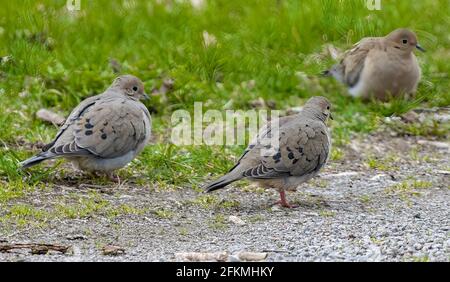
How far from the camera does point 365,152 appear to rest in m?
8.53

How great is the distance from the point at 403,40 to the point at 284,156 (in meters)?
3.27

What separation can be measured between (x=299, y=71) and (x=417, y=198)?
3258mm

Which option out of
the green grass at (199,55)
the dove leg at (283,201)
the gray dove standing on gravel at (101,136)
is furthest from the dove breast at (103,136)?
the dove leg at (283,201)

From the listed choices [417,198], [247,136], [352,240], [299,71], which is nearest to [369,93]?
[299,71]

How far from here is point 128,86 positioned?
7.69 meters

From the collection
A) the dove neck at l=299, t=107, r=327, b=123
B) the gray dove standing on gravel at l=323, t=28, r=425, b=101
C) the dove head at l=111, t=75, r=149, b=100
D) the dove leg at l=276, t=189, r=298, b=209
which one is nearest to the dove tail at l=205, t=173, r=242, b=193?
the dove leg at l=276, t=189, r=298, b=209

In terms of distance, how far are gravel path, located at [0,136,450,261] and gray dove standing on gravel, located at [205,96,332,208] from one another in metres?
0.22

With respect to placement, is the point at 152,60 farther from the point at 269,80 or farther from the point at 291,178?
the point at 291,178

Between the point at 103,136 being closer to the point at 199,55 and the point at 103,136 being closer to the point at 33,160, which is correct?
the point at 33,160

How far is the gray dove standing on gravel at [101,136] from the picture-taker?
6.97 meters

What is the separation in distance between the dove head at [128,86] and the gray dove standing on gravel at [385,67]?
9.21 ft

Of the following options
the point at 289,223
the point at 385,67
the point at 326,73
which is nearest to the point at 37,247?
the point at 289,223

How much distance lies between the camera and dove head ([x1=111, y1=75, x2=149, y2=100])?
766cm

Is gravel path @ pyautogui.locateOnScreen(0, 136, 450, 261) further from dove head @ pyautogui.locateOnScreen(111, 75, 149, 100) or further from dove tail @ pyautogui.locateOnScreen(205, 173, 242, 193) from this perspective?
dove head @ pyautogui.locateOnScreen(111, 75, 149, 100)
